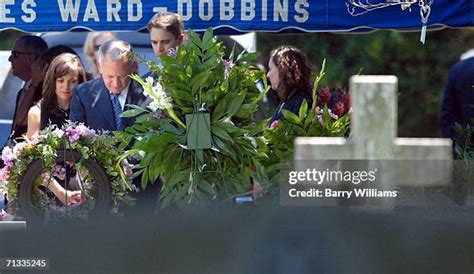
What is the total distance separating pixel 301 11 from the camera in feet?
19.1

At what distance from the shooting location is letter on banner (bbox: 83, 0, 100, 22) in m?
5.79

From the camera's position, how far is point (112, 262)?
17.2 feet

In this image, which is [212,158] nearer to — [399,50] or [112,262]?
[112,262]

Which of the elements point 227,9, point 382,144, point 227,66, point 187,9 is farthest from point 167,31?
point 382,144

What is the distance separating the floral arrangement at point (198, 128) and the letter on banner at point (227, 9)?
535mm

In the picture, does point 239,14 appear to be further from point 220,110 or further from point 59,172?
point 59,172

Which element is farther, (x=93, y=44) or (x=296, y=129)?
(x=93, y=44)

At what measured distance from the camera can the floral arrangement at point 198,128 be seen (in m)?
5.21

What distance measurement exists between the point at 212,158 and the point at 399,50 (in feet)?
10.3

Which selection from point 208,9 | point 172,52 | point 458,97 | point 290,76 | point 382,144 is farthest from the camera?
point 458,97

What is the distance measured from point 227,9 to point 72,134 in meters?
1.08

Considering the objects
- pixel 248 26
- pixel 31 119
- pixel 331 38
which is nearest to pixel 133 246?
pixel 31 119

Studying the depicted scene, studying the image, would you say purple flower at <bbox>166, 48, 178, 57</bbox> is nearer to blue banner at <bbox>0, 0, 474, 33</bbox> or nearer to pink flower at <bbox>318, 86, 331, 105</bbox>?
blue banner at <bbox>0, 0, 474, 33</bbox>

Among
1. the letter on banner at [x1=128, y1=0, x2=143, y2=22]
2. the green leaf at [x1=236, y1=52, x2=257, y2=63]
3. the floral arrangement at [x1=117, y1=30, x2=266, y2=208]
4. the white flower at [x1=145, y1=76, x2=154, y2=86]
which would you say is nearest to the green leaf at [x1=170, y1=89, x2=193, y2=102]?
the floral arrangement at [x1=117, y1=30, x2=266, y2=208]
